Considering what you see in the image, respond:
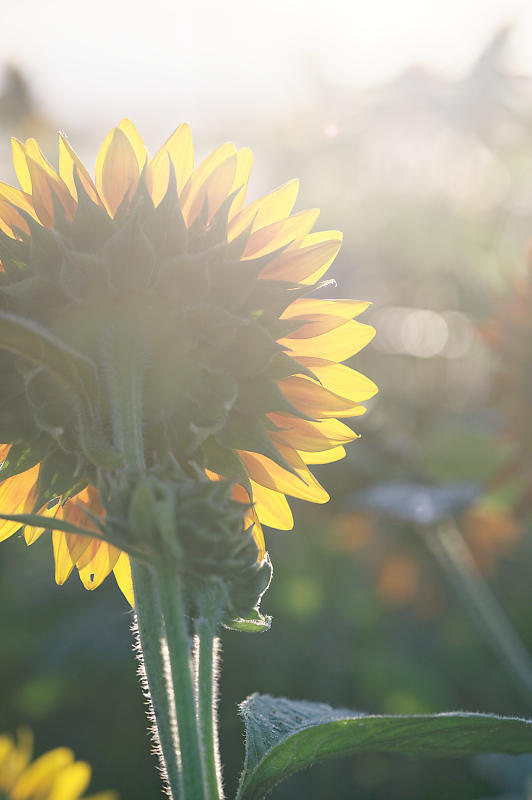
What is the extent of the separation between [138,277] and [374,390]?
322 millimetres

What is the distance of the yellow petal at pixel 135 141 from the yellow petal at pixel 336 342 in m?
0.25

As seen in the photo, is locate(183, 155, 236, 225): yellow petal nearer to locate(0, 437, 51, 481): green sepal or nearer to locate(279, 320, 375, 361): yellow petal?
locate(279, 320, 375, 361): yellow petal

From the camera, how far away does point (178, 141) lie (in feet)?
2.98

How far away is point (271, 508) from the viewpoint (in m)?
0.97

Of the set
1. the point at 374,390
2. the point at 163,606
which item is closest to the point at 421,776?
the point at 374,390

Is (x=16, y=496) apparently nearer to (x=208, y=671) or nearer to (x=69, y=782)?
(x=208, y=671)

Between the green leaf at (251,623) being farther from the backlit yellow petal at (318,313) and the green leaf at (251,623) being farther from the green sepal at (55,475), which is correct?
the backlit yellow petal at (318,313)

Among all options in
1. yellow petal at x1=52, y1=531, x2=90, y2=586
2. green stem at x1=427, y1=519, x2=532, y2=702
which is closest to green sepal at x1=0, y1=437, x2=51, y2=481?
yellow petal at x1=52, y1=531, x2=90, y2=586

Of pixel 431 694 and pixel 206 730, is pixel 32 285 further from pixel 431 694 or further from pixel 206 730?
pixel 431 694

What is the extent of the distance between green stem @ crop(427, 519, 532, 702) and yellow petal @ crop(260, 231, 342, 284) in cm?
135

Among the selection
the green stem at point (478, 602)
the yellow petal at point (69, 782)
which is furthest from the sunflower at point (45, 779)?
the green stem at point (478, 602)

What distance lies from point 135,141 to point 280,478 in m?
0.41

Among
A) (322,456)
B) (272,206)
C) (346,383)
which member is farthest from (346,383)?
(272,206)

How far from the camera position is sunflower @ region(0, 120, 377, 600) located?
31.0 inches
